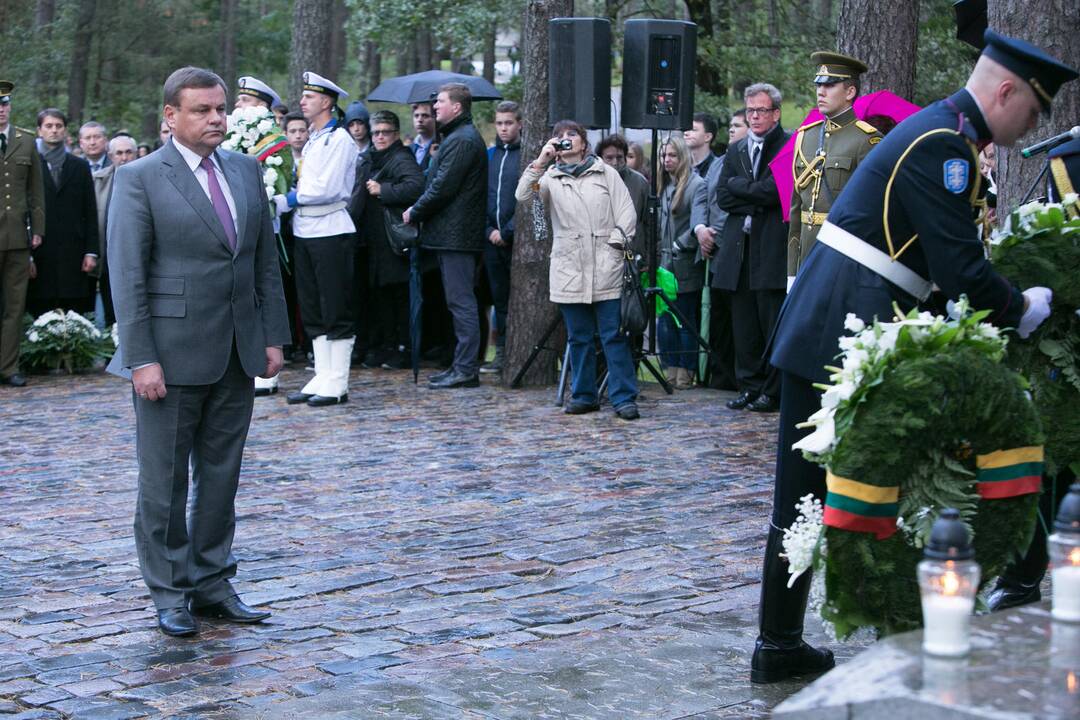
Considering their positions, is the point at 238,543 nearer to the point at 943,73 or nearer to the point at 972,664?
the point at 972,664

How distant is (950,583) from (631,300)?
7.89 metres

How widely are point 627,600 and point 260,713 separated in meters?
1.89

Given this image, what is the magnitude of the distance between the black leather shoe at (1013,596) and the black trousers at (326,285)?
690 cm

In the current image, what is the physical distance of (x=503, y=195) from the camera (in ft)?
43.5

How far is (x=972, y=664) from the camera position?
323 centimetres

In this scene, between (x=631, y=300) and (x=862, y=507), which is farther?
(x=631, y=300)

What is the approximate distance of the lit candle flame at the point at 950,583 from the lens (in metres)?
3.30

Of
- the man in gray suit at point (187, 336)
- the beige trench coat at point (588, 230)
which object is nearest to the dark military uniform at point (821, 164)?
the beige trench coat at point (588, 230)

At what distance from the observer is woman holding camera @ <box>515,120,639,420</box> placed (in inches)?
440

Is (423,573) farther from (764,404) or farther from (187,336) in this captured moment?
(764,404)

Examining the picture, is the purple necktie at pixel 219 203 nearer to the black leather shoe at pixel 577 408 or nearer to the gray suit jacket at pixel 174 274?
the gray suit jacket at pixel 174 274

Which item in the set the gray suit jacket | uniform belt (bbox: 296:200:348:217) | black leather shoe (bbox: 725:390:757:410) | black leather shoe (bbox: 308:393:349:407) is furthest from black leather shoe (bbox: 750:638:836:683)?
uniform belt (bbox: 296:200:348:217)

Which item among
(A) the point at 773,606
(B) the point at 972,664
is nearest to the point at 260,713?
(A) the point at 773,606

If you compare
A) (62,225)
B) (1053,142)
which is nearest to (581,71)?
(62,225)
